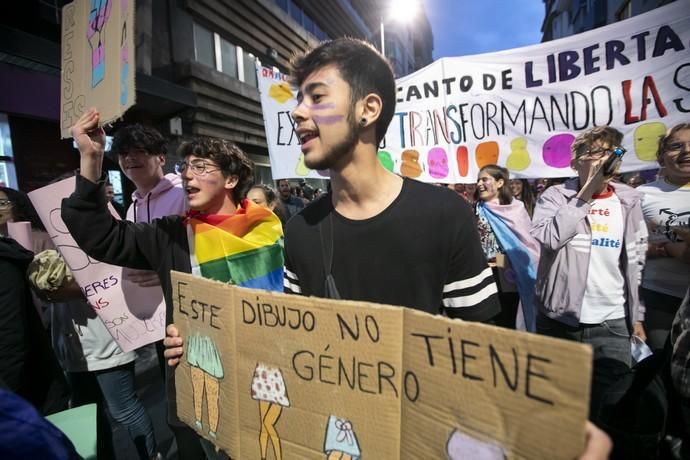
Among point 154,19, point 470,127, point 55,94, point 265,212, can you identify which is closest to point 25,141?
point 55,94

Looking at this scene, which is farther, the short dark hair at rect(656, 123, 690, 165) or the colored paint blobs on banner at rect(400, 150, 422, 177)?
the colored paint blobs on banner at rect(400, 150, 422, 177)

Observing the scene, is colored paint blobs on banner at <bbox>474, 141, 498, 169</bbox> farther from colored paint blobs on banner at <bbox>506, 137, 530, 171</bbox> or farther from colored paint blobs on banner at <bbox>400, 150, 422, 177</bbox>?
colored paint blobs on banner at <bbox>400, 150, 422, 177</bbox>

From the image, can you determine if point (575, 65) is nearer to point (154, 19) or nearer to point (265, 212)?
point (265, 212)

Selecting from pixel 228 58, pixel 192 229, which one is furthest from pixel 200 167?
pixel 228 58

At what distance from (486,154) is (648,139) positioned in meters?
1.24

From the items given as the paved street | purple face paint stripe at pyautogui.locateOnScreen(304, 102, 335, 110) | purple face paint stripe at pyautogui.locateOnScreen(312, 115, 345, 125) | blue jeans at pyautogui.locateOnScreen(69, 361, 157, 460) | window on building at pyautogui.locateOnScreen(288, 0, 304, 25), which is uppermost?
window on building at pyautogui.locateOnScreen(288, 0, 304, 25)

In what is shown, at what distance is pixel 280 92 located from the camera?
437cm

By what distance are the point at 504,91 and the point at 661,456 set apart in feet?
10.2

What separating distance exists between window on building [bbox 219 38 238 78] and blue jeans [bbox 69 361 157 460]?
11702mm

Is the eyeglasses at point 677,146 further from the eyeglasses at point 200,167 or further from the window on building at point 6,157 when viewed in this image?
the window on building at point 6,157

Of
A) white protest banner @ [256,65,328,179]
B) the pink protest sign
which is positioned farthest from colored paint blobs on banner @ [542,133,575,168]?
the pink protest sign

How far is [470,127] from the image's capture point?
3518 millimetres

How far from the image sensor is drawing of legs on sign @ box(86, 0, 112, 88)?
1557 mm

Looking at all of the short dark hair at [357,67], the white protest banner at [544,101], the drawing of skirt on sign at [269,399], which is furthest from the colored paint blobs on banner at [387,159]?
the drawing of skirt on sign at [269,399]
